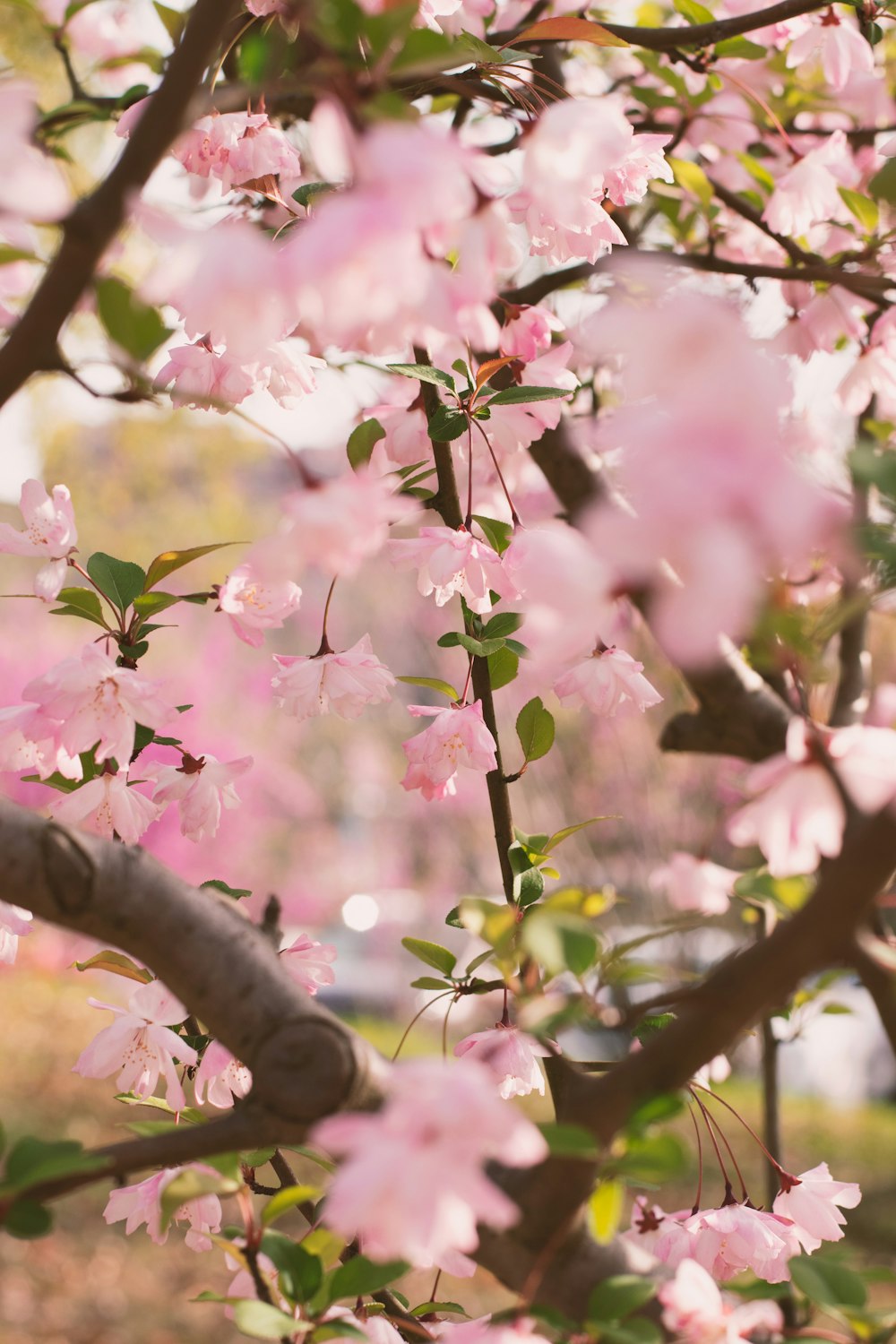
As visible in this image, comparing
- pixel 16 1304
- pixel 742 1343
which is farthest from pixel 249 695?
pixel 742 1343

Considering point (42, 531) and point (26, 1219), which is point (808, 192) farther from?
point (26, 1219)

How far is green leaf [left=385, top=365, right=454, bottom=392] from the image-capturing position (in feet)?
A: 2.91

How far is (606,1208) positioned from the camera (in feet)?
1.91

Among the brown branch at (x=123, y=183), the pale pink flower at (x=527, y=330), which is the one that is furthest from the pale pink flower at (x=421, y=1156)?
the pale pink flower at (x=527, y=330)

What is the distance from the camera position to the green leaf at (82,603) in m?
0.95

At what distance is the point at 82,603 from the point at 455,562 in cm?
33

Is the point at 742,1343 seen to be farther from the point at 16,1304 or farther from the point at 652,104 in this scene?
the point at 16,1304

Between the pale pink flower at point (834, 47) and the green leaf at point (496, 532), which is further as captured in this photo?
the pale pink flower at point (834, 47)

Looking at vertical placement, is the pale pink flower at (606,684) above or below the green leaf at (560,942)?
below

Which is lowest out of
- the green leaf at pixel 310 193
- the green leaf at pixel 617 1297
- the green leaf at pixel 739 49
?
the green leaf at pixel 617 1297

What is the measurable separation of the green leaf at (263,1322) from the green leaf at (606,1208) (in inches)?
7.2

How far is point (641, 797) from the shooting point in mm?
5820

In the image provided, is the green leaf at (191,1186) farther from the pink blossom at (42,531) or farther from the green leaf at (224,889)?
the pink blossom at (42,531)

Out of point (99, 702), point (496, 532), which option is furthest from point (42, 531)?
point (496, 532)
